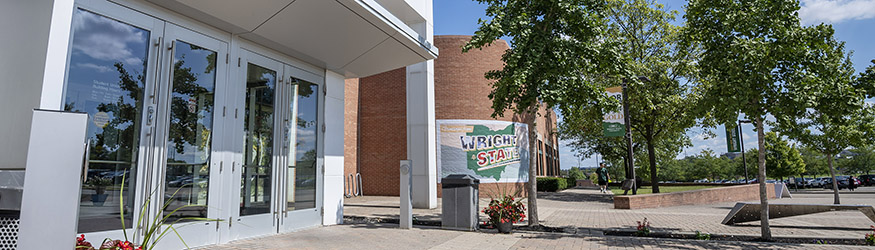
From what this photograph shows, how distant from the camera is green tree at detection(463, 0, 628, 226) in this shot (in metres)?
8.91

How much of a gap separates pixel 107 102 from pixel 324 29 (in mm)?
3310

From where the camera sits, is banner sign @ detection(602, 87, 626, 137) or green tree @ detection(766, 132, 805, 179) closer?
banner sign @ detection(602, 87, 626, 137)

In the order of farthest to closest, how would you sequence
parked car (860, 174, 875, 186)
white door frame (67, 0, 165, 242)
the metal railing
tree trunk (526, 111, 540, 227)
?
parked car (860, 174, 875, 186), the metal railing, tree trunk (526, 111, 540, 227), white door frame (67, 0, 165, 242)

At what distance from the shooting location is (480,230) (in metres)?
9.08

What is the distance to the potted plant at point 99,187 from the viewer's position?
5117 mm

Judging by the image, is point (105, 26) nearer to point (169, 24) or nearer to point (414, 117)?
point (169, 24)

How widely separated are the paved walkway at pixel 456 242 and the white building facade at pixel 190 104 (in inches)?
23.9

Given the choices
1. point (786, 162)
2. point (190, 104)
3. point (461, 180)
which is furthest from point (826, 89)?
point (786, 162)

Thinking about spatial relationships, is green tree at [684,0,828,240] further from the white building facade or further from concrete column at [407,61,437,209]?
concrete column at [407,61,437,209]

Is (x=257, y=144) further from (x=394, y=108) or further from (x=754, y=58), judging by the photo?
(x=394, y=108)

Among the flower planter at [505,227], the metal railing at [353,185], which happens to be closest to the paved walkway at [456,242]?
the flower planter at [505,227]

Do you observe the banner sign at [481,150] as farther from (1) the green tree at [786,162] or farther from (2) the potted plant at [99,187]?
(1) the green tree at [786,162]

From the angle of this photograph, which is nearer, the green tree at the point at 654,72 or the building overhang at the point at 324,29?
the building overhang at the point at 324,29

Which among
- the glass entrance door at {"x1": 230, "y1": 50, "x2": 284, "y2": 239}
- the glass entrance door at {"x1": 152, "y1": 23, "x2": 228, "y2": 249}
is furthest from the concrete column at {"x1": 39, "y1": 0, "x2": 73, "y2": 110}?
the glass entrance door at {"x1": 230, "y1": 50, "x2": 284, "y2": 239}
